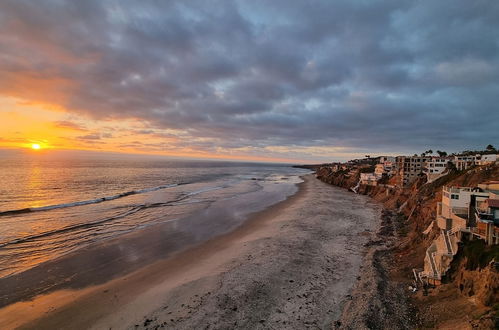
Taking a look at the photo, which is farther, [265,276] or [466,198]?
[466,198]

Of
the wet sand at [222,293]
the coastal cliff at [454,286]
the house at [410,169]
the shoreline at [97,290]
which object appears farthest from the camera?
the house at [410,169]

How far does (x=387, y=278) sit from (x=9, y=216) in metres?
43.0

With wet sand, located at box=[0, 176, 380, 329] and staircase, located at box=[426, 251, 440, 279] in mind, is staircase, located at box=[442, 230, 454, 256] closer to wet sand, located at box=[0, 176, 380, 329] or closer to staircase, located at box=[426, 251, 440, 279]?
staircase, located at box=[426, 251, 440, 279]

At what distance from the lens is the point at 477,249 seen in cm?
1371

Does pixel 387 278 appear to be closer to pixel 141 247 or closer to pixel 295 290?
pixel 295 290

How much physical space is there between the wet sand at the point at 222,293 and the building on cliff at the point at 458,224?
4673 millimetres

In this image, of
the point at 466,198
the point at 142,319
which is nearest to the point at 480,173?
the point at 466,198

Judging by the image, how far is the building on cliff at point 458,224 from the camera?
572 inches

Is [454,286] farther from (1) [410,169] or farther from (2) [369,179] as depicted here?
(2) [369,179]

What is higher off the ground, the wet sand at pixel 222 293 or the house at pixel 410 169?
the house at pixel 410 169

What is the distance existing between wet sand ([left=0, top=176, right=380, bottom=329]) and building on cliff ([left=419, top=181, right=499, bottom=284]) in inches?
184

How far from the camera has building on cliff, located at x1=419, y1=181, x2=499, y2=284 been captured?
14.5 metres

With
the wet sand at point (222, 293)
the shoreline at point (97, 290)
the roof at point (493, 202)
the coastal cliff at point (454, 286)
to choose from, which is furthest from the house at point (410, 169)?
the shoreline at point (97, 290)

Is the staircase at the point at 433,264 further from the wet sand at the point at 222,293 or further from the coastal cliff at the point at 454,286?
the wet sand at the point at 222,293
